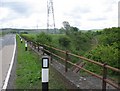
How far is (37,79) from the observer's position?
1016 cm

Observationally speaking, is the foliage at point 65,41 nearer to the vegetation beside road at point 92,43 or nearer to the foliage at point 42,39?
the vegetation beside road at point 92,43

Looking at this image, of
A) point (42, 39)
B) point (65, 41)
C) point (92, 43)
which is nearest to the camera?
point (42, 39)

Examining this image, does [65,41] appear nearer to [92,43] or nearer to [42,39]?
[92,43]

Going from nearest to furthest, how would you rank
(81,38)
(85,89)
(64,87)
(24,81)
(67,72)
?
(85,89) → (64,87) → (67,72) → (24,81) → (81,38)

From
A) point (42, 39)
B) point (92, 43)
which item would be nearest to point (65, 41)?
point (92, 43)

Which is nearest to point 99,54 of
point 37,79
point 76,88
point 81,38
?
point 37,79

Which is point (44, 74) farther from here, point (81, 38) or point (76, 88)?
point (81, 38)

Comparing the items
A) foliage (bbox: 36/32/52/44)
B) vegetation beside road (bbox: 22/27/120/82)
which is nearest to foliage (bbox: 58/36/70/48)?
vegetation beside road (bbox: 22/27/120/82)

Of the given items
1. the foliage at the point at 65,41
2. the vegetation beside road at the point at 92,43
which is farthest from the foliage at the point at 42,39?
the foliage at the point at 65,41

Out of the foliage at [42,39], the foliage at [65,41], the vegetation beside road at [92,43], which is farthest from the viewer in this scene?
the foliage at [65,41]

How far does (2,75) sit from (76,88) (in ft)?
19.1

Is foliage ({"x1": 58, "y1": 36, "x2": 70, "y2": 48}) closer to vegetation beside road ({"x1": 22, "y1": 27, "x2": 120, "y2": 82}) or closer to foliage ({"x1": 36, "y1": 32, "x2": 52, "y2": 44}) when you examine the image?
vegetation beside road ({"x1": 22, "y1": 27, "x2": 120, "y2": 82})

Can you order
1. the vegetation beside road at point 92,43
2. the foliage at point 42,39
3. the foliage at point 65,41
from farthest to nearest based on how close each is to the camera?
the foliage at point 65,41 → the foliage at point 42,39 → the vegetation beside road at point 92,43

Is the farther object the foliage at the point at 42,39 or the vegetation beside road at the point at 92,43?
the foliage at the point at 42,39
